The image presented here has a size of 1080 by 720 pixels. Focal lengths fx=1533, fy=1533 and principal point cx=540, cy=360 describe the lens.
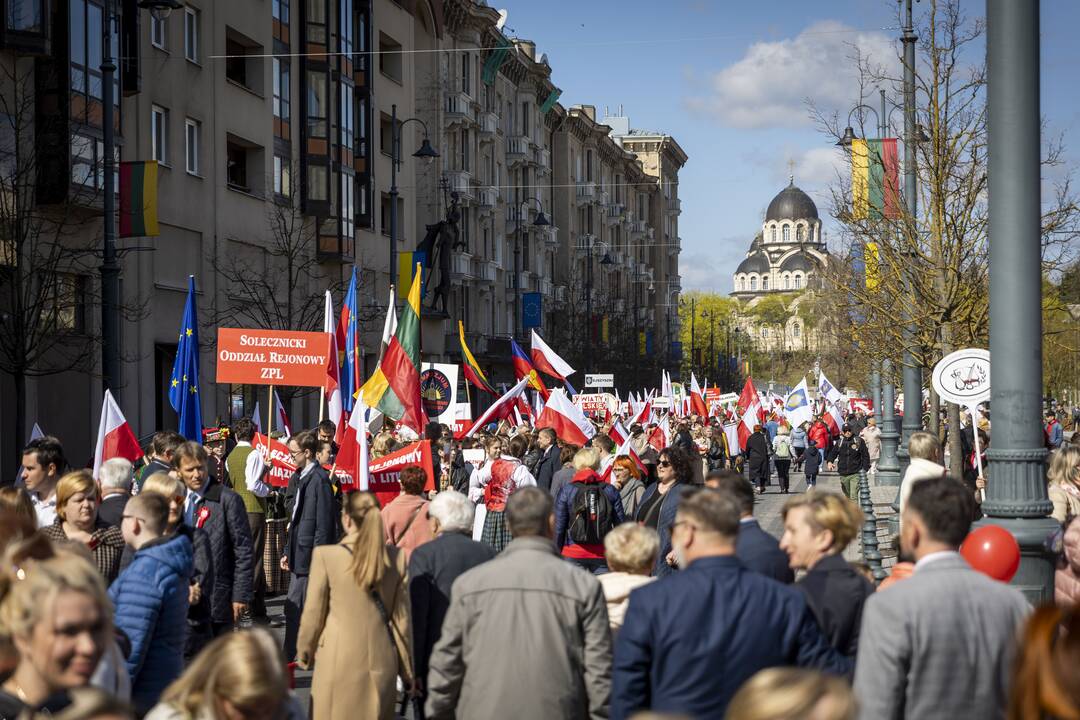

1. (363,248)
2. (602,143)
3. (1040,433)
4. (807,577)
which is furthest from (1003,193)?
(602,143)

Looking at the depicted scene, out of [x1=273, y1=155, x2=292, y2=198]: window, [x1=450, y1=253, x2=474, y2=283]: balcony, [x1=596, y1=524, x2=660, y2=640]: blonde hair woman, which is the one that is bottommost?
[x1=596, y1=524, x2=660, y2=640]: blonde hair woman

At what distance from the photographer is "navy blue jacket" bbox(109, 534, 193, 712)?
247 inches

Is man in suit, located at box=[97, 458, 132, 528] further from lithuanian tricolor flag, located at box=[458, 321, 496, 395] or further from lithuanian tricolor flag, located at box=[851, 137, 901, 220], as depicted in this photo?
lithuanian tricolor flag, located at box=[851, 137, 901, 220]

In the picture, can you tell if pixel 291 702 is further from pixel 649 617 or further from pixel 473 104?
pixel 473 104

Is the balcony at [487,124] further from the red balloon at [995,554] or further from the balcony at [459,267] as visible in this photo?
→ the red balloon at [995,554]

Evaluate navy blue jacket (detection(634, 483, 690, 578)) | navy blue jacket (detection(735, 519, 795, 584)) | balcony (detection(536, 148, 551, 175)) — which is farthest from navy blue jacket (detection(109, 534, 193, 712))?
balcony (detection(536, 148, 551, 175))

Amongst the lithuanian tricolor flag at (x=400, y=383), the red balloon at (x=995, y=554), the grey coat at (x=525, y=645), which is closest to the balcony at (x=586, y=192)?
the lithuanian tricolor flag at (x=400, y=383)

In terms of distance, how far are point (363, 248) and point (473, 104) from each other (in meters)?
15.9

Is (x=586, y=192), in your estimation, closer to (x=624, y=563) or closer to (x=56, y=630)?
(x=624, y=563)

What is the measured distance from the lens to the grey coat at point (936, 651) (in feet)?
16.5

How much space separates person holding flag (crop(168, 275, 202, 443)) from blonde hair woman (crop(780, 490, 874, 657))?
993 centimetres

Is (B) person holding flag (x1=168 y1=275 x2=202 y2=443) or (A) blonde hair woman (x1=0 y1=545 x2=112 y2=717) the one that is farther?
(B) person holding flag (x1=168 y1=275 x2=202 y2=443)

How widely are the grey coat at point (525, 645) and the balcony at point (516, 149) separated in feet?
201

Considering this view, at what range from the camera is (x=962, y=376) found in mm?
13531
